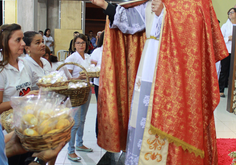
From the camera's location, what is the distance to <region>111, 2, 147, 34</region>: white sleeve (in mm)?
1946

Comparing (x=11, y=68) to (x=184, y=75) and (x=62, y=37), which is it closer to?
(x=184, y=75)

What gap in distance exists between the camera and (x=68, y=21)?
10.8m

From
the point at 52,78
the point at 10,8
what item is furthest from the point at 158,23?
the point at 10,8

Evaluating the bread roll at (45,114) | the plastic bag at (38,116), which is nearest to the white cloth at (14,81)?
the plastic bag at (38,116)

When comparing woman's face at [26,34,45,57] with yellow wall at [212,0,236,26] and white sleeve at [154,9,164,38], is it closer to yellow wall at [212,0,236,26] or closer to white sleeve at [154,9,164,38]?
white sleeve at [154,9,164,38]

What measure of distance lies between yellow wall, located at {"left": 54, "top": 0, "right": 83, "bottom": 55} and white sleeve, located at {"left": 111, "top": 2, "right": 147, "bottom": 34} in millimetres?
9109

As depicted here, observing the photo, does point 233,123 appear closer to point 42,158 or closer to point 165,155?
point 165,155

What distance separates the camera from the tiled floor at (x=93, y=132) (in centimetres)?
259

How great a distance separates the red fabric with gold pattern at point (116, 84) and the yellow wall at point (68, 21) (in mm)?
9023

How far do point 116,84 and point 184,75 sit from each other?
26.5 inches

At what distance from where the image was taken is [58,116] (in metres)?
1.07

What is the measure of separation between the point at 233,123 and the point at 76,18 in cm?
874

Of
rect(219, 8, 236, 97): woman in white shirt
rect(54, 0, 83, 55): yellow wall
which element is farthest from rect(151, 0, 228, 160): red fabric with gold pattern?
rect(54, 0, 83, 55): yellow wall

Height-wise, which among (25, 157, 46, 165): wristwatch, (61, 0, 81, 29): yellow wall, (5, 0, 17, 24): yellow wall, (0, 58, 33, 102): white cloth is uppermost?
(61, 0, 81, 29): yellow wall
